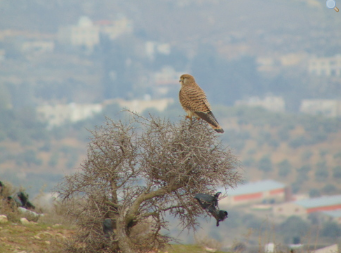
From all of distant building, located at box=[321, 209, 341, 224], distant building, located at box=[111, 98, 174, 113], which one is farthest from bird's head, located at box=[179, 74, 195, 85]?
distant building, located at box=[111, 98, 174, 113]

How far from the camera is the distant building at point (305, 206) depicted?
75.1 m

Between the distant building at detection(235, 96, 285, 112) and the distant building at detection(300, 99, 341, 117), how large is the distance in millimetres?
7134

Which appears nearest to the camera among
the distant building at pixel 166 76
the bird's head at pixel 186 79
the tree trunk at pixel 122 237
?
the tree trunk at pixel 122 237

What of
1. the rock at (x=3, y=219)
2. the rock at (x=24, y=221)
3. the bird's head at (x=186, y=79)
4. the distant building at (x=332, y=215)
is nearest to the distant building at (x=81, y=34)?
the distant building at (x=332, y=215)

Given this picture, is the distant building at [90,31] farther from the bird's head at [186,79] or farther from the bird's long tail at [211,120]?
the bird's long tail at [211,120]

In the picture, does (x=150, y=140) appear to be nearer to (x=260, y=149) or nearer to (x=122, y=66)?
(x=260, y=149)

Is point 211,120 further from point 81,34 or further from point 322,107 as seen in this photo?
point 81,34

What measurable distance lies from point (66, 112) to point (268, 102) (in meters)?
62.3

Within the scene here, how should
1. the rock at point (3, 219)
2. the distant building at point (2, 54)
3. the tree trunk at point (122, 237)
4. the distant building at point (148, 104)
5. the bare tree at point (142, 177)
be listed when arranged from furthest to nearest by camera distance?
the distant building at point (2, 54) → the distant building at point (148, 104) → the rock at point (3, 219) → the tree trunk at point (122, 237) → the bare tree at point (142, 177)

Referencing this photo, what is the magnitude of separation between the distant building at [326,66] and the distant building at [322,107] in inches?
403

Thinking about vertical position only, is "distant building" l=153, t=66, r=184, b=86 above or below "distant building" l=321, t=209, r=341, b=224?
above

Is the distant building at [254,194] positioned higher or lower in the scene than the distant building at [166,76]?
lower

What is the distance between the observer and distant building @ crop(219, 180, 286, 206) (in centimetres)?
8706

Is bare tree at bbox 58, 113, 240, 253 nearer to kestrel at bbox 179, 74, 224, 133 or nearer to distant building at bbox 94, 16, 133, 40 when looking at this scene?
kestrel at bbox 179, 74, 224, 133
